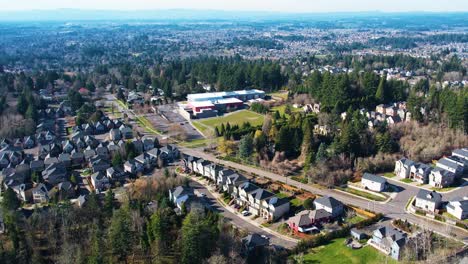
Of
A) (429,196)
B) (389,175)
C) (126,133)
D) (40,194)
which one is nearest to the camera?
(429,196)

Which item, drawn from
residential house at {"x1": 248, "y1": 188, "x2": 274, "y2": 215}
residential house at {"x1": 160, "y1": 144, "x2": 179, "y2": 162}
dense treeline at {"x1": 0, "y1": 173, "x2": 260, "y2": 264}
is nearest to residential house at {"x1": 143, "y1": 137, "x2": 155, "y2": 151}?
residential house at {"x1": 160, "y1": 144, "x2": 179, "y2": 162}

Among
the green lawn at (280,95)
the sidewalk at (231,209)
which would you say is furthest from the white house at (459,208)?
the green lawn at (280,95)

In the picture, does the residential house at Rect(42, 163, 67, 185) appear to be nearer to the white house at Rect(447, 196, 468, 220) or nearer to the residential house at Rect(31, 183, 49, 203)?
the residential house at Rect(31, 183, 49, 203)

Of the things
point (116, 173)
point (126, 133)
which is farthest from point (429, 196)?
point (126, 133)

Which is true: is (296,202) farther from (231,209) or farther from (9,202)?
(9,202)

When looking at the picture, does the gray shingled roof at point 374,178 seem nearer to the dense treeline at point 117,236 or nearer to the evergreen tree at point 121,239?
the dense treeline at point 117,236

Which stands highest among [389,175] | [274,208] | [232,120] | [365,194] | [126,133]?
[274,208]

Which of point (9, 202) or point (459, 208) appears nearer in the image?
point (459, 208)
